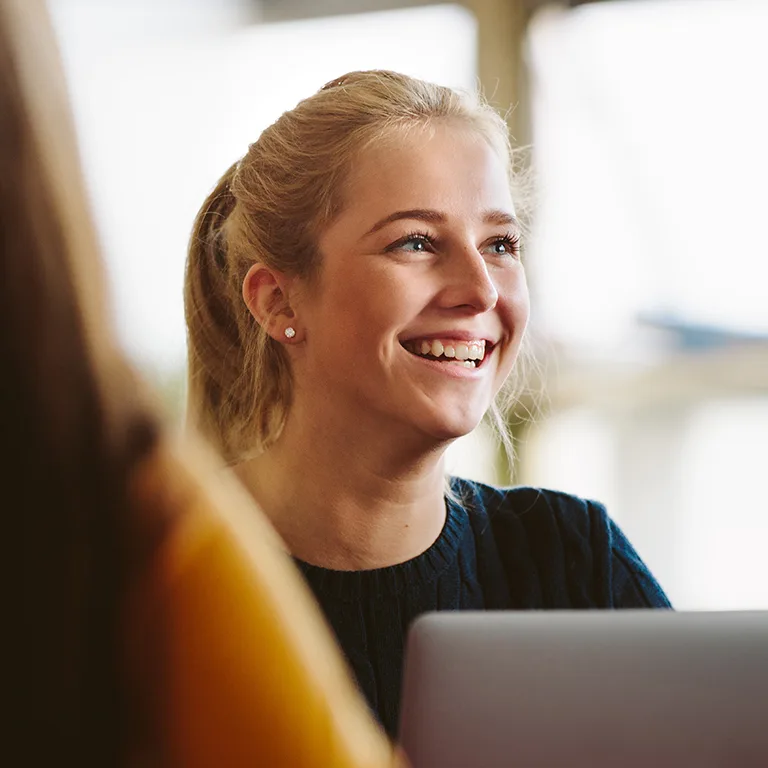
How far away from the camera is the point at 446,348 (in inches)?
46.2

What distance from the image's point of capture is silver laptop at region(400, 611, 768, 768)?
0.73 metres

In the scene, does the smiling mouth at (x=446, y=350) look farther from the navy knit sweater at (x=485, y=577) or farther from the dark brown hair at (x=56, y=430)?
the dark brown hair at (x=56, y=430)

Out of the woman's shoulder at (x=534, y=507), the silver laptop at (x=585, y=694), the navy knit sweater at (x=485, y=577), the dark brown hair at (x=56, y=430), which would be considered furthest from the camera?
the woman's shoulder at (x=534, y=507)

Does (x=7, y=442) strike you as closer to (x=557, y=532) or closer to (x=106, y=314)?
(x=106, y=314)

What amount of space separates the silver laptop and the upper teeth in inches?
18.2

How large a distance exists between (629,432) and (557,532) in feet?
5.05

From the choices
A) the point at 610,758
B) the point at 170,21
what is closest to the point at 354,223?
the point at 610,758

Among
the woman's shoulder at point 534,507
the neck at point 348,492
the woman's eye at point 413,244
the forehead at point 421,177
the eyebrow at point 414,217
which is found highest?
the forehead at point 421,177

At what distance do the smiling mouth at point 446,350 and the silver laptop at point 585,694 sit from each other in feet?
1.51

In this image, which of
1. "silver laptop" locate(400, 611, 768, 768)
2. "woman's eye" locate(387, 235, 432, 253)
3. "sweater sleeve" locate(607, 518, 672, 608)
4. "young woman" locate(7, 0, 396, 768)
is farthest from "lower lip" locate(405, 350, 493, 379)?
"young woman" locate(7, 0, 396, 768)

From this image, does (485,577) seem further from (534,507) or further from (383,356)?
(383,356)

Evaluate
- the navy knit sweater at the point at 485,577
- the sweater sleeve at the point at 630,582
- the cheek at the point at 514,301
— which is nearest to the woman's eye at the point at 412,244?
the cheek at the point at 514,301

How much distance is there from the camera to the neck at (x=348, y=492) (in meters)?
1.17

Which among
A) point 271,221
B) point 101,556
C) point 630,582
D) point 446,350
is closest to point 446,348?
point 446,350
